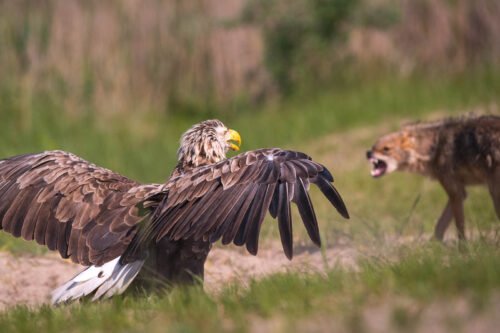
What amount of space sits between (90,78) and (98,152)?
2089 millimetres

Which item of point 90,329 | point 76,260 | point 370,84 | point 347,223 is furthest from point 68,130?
point 90,329

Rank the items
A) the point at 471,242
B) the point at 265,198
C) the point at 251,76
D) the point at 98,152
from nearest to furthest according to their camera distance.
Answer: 1. the point at 265,198
2. the point at 471,242
3. the point at 98,152
4. the point at 251,76

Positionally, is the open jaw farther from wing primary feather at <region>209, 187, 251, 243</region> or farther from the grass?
wing primary feather at <region>209, 187, 251, 243</region>

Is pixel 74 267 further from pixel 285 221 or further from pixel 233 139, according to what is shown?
pixel 285 221

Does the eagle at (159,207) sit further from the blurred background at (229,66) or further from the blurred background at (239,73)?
the blurred background at (229,66)

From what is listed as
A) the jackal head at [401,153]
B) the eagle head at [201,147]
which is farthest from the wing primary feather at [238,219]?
the jackal head at [401,153]

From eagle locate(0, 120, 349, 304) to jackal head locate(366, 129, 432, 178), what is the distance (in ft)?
8.19

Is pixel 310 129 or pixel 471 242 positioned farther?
pixel 310 129

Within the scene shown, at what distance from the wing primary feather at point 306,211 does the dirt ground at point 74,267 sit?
1611mm

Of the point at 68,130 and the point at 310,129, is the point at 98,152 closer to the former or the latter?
the point at 68,130

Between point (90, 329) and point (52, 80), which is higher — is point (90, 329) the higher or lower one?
the lower one

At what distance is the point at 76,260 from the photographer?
6500mm

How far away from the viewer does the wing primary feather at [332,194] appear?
583cm

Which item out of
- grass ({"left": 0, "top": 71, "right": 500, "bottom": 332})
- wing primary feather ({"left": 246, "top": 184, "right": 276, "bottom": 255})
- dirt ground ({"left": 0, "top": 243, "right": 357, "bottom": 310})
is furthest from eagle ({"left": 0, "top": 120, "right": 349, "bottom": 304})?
dirt ground ({"left": 0, "top": 243, "right": 357, "bottom": 310})
